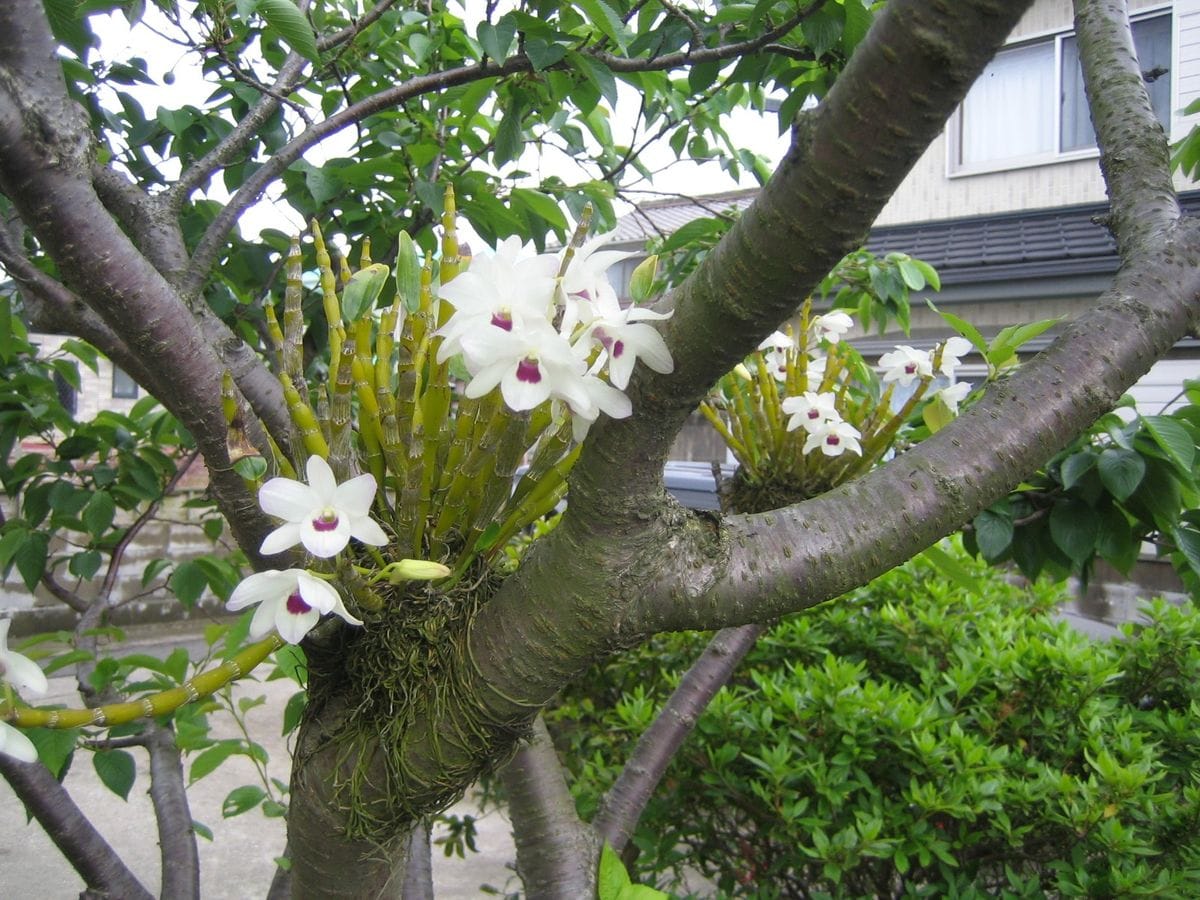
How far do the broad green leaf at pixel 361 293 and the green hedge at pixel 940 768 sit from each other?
1996 mm

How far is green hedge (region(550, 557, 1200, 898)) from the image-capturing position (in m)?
2.44

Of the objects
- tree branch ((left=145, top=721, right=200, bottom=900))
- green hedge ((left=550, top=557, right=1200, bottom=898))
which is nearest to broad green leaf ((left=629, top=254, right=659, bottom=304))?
tree branch ((left=145, top=721, right=200, bottom=900))

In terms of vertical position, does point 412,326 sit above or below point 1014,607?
below

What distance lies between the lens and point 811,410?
1903mm

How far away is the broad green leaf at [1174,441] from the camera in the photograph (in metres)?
1.45

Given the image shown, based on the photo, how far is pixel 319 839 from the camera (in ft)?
3.65

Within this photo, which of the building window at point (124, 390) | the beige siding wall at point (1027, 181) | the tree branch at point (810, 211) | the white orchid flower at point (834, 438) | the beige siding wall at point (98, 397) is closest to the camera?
the tree branch at point (810, 211)

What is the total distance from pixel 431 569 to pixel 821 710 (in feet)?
6.92

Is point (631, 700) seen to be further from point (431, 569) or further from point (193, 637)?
point (193, 637)

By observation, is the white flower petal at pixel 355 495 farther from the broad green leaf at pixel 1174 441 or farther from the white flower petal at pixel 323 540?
the broad green leaf at pixel 1174 441

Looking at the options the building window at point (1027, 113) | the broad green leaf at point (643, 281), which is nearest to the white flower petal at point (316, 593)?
the broad green leaf at point (643, 281)

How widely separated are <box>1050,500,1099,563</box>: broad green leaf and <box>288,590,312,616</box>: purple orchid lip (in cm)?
146

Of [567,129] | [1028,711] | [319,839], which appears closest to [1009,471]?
[319,839]

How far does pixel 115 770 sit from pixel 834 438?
1.58 metres
